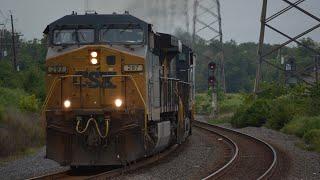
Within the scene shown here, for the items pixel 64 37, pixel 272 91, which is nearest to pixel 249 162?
pixel 64 37

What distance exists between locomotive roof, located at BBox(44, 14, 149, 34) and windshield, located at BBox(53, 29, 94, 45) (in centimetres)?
16

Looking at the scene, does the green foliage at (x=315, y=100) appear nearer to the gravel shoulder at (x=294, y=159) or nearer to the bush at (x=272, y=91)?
the gravel shoulder at (x=294, y=159)

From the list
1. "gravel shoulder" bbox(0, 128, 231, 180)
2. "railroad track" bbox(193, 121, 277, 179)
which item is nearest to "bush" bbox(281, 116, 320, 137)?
"railroad track" bbox(193, 121, 277, 179)

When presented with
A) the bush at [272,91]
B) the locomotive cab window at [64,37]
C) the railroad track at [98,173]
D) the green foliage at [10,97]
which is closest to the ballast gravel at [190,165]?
the railroad track at [98,173]

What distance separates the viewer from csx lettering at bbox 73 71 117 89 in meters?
13.6

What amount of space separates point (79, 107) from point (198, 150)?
633 centimetres

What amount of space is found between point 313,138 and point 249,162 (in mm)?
5746

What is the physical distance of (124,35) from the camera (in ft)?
45.9

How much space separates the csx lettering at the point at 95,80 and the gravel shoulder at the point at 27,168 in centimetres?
236

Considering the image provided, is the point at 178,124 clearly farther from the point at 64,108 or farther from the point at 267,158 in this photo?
the point at 64,108

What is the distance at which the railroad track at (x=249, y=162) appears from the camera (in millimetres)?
12992

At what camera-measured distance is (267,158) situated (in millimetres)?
16312

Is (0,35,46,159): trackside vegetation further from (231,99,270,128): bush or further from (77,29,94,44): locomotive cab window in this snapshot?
(231,99,270,128): bush

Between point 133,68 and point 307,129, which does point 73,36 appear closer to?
point 133,68
